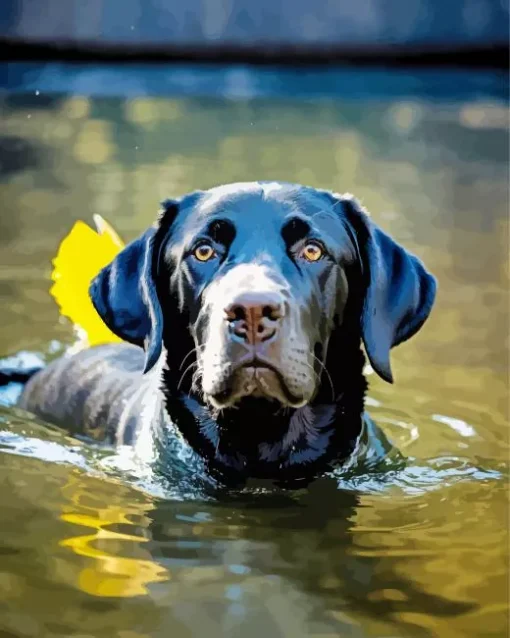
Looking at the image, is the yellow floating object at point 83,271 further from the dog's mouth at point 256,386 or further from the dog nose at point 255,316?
the dog nose at point 255,316

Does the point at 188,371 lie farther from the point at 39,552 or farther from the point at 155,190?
the point at 155,190

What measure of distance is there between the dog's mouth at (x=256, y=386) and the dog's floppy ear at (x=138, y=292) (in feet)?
1.12

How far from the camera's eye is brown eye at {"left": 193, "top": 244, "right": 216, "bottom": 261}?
108 inches

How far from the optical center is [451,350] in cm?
417

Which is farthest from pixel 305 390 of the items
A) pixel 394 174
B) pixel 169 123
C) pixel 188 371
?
pixel 169 123

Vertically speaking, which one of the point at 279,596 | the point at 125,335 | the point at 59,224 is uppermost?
the point at 59,224

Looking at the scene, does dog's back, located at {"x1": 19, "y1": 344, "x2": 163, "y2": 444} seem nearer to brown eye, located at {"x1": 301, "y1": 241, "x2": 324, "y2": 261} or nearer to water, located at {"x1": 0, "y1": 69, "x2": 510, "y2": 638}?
water, located at {"x1": 0, "y1": 69, "x2": 510, "y2": 638}

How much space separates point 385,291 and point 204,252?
51 centimetres

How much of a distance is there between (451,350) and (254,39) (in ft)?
23.4

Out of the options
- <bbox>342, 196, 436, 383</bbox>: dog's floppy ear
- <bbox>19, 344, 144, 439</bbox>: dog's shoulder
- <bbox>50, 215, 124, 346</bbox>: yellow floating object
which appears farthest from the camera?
<bbox>50, 215, 124, 346</bbox>: yellow floating object

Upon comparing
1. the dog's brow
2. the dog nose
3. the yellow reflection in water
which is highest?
the dog's brow

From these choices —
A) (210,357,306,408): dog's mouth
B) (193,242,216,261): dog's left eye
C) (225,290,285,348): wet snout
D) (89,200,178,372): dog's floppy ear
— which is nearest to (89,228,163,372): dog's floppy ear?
(89,200,178,372): dog's floppy ear

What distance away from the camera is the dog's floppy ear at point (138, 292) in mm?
2893

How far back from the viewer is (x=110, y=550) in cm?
257
